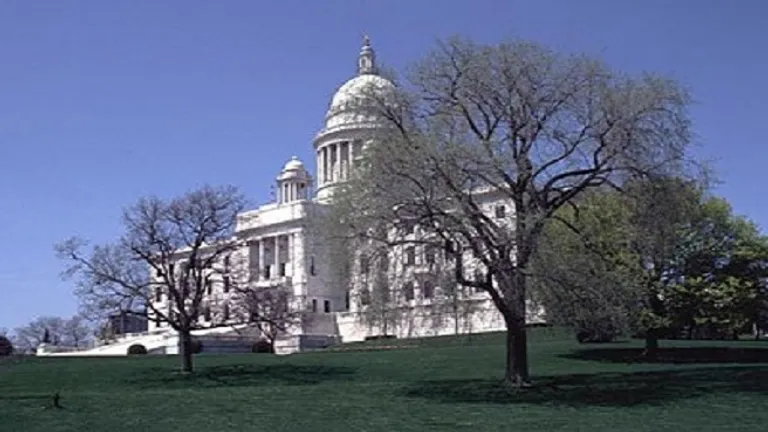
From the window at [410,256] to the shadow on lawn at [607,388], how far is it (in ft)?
13.0

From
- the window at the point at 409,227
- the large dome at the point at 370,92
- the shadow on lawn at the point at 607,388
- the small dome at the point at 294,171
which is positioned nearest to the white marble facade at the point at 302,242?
the small dome at the point at 294,171

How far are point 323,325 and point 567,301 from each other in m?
65.8

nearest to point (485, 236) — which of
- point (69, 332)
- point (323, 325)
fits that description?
point (323, 325)

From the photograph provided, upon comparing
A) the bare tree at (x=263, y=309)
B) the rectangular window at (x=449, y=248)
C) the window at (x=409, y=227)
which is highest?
the window at (x=409, y=227)

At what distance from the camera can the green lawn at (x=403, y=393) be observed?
83.9ft

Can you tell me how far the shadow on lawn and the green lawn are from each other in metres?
0.06

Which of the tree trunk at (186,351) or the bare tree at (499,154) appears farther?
the tree trunk at (186,351)

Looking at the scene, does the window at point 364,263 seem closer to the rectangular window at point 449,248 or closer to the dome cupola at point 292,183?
the rectangular window at point 449,248

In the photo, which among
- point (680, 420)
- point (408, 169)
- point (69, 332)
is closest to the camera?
point (680, 420)

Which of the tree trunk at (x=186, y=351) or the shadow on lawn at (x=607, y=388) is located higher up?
the tree trunk at (x=186, y=351)

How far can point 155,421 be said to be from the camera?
86.7 ft

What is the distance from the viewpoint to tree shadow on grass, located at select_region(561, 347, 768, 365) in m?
46.3

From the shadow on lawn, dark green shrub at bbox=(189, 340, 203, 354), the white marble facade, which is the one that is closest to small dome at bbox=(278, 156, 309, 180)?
the white marble facade

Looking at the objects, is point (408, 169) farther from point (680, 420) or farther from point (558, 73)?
point (680, 420)
